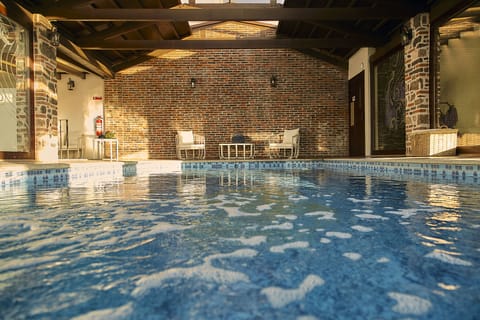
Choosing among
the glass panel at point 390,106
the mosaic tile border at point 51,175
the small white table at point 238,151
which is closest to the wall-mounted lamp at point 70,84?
the small white table at point 238,151

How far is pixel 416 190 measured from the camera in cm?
277

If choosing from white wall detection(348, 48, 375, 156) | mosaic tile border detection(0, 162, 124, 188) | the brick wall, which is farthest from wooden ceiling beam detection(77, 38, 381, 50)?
mosaic tile border detection(0, 162, 124, 188)

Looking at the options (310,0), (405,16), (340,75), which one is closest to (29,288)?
(405,16)

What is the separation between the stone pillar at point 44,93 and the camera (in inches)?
216

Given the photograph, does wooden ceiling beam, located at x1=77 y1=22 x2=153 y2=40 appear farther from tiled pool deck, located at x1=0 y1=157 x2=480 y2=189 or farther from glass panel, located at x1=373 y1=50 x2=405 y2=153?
glass panel, located at x1=373 y1=50 x2=405 y2=153

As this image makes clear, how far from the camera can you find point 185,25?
8555 millimetres

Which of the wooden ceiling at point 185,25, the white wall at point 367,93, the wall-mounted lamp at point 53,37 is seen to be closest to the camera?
the wooden ceiling at point 185,25

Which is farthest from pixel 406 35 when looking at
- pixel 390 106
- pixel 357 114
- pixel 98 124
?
pixel 98 124

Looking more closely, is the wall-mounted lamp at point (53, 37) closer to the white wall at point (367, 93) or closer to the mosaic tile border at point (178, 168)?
the mosaic tile border at point (178, 168)

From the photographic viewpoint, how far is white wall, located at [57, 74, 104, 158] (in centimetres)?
928

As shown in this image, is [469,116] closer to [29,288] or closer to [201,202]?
[201,202]

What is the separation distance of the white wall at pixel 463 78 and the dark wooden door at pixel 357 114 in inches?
107

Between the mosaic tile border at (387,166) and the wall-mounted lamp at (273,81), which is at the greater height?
the wall-mounted lamp at (273,81)

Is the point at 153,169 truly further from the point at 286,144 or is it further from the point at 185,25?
the point at 185,25
